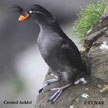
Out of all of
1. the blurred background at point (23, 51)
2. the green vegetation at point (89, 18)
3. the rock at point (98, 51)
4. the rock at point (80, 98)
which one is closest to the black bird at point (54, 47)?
the rock at point (80, 98)

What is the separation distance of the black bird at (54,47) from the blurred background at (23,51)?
4432 millimetres

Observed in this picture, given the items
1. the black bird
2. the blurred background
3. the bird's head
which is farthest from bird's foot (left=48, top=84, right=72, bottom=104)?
the blurred background

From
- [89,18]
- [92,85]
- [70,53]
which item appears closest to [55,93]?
[92,85]

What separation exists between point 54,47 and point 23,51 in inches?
249

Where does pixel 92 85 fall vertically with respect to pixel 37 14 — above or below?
below

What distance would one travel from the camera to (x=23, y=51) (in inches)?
459

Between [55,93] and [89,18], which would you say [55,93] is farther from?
[89,18]

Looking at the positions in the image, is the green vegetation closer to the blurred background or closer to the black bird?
the black bird

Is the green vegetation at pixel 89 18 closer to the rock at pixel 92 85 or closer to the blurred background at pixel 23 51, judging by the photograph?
the rock at pixel 92 85

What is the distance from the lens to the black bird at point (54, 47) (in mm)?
5453

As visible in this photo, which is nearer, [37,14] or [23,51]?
[37,14]

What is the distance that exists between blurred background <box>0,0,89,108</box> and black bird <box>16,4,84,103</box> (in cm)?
443

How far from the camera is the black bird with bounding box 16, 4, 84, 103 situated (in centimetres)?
545

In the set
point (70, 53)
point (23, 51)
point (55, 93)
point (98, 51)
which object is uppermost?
point (70, 53)
